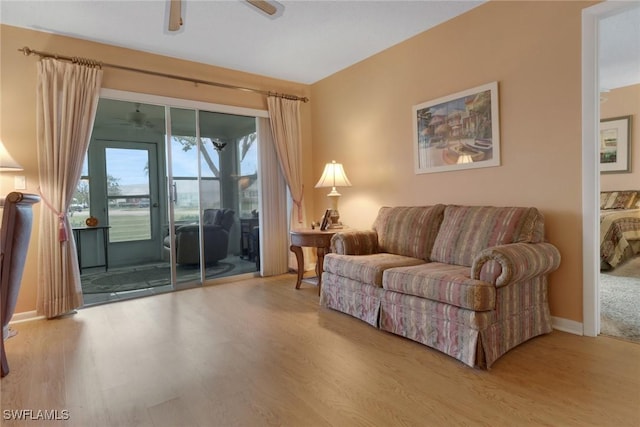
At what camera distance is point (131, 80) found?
139 inches

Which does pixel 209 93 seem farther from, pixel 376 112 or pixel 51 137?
pixel 376 112

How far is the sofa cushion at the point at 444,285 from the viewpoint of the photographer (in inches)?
76.6

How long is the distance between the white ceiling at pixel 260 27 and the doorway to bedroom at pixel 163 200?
2.13ft

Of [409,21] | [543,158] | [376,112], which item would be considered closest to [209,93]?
[376,112]

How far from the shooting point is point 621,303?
294 cm

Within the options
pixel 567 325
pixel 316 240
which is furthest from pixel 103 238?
pixel 567 325

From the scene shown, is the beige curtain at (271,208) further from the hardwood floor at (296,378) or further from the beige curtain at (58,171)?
the beige curtain at (58,171)

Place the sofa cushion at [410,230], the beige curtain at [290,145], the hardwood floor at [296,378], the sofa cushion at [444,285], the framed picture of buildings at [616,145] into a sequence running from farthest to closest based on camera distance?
the framed picture of buildings at [616,145] < the beige curtain at [290,145] < the sofa cushion at [410,230] < the sofa cushion at [444,285] < the hardwood floor at [296,378]

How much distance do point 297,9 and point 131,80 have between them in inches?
74.0

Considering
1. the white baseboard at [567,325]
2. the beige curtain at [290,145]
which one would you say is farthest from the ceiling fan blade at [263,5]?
the white baseboard at [567,325]

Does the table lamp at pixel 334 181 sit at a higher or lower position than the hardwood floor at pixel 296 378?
higher

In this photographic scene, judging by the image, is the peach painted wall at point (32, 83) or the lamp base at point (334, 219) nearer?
the peach painted wall at point (32, 83)

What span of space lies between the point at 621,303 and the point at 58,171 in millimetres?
4999

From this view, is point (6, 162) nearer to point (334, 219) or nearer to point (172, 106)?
point (172, 106)
